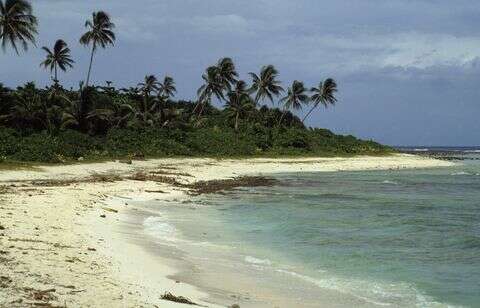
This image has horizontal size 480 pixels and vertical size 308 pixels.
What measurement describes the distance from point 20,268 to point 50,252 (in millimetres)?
1549

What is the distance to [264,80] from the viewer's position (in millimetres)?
78375

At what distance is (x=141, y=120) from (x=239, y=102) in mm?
18252

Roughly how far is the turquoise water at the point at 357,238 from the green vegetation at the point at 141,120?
17800 millimetres

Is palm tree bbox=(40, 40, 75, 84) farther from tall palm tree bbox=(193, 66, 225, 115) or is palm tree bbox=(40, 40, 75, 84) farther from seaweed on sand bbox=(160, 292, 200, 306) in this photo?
seaweed on sand bbox=(160, 292, 200, 306)

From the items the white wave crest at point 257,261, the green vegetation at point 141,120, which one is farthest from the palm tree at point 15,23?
the white wave crest at point 257,261

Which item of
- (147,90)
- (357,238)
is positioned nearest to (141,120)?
(147,90)

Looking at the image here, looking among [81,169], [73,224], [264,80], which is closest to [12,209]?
[73,224]

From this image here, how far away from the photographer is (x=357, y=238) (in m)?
16.2

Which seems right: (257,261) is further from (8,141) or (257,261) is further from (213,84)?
(213,84)

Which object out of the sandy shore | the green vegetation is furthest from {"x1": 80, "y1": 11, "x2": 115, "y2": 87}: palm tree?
the sandy shore

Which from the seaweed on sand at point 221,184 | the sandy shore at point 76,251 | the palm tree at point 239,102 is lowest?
the seaweed on sand at point 221,184

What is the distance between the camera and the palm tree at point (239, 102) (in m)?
73.4

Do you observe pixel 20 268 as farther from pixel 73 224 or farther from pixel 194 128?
pixel 194 128

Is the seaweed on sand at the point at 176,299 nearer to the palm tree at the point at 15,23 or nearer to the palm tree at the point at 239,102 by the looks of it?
the palm tree at the point at 15,23
